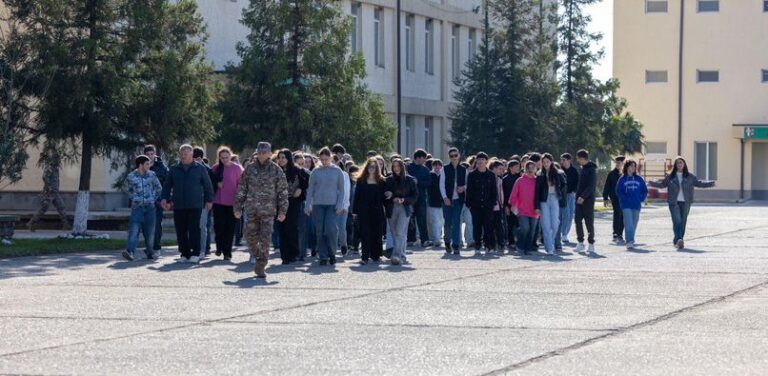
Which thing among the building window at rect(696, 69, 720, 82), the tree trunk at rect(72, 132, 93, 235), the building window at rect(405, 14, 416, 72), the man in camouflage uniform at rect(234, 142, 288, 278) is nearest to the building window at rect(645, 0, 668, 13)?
the building window at rect(696, 69, 720, 82)

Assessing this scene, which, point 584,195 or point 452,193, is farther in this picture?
point 584,195

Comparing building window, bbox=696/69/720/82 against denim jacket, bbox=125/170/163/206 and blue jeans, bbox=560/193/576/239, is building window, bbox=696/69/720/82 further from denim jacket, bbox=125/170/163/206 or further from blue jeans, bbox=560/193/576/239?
denim jacket, bbox=125/170/163/206

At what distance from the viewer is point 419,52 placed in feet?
204

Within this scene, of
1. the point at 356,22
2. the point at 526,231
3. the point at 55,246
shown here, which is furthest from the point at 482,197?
the point at 356,22

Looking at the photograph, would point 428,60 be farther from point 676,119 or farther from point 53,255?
point 53,255

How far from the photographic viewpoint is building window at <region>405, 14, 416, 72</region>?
61.2 m

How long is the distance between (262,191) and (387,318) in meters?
6.03

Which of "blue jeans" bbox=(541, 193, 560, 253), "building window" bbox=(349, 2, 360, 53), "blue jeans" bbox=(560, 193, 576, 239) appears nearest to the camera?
"blue jeans" bbox=(541, 193, 560, 253)

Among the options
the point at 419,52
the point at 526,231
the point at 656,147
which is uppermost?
the point at 419,52

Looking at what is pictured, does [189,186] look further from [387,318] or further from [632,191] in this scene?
[387,318]

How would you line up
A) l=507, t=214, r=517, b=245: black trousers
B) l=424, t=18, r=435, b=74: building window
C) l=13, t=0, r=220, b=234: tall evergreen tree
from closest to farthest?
l=507, t=214, r=517, b=245: black trousers, l=13, t=0, r=220, b=234: tall evergreen tree, l=424, t=18, r=435, b=74: building window

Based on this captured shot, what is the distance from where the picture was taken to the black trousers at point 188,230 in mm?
23750

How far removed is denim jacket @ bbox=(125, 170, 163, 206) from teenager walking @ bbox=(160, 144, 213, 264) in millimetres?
321

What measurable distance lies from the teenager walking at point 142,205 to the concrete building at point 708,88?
2293 inches
